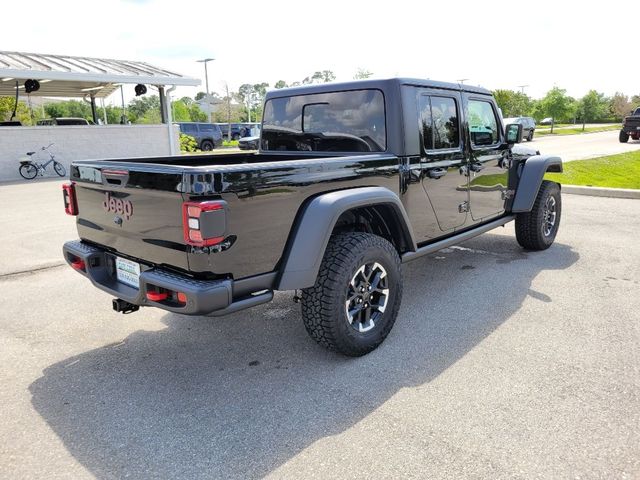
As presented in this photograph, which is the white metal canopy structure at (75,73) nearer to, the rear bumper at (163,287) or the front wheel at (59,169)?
the front wheel at (59,169)

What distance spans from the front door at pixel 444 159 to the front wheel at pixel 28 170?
563 inches

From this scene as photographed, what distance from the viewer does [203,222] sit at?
2441mm

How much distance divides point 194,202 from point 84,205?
1392 millimetres

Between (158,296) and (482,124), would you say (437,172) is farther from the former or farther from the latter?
(158,296)

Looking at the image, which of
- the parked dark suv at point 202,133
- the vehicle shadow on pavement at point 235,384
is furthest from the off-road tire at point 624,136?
the vehicle shadow on pavement at point 235,384

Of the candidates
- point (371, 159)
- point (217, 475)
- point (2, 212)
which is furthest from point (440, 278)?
point (2, 212)

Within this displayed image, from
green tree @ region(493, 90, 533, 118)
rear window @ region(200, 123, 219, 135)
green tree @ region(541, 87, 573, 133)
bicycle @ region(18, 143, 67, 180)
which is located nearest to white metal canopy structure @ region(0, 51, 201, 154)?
bicycle @ region(18, 143, 67, 180)

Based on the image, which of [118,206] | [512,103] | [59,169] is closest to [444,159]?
[118,206]

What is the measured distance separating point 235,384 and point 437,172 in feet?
7.65

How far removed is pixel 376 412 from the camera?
2670mm

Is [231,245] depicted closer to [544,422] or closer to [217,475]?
[217,475]

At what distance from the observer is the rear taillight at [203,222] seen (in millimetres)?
2443

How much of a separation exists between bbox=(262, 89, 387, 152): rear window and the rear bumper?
1.78 m

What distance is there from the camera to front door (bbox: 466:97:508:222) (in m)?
4.64
